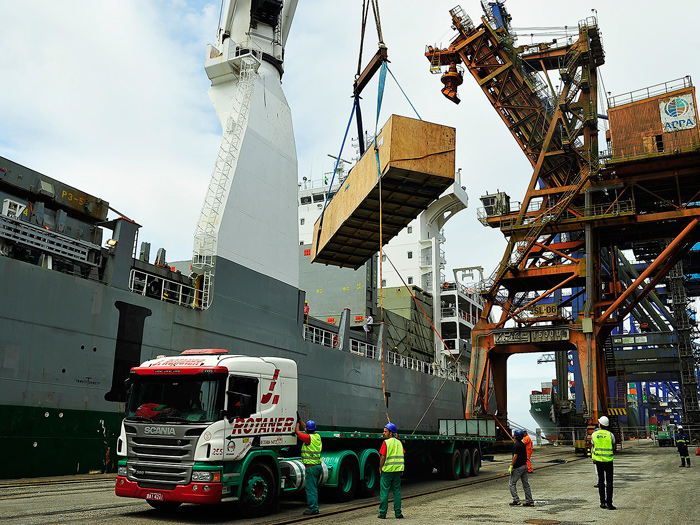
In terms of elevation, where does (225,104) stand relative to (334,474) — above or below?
above

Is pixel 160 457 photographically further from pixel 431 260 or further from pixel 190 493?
pixel 431 260

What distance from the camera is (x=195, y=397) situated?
8.42 meters

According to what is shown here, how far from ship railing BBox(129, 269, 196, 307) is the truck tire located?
25.8 ft

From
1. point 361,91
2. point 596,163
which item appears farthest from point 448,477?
point 596,163

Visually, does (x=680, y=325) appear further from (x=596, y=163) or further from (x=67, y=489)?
(x=67, y=489)

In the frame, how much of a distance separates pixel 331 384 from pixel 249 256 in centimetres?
693

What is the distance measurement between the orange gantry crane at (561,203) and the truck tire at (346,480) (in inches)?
683

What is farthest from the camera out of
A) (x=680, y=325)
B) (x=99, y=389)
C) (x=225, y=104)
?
(x=680, y=325)

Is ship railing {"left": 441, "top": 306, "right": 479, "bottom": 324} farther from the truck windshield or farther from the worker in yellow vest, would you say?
the truck windshield

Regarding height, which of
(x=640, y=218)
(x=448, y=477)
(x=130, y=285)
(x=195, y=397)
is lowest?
(x=448, y=477)

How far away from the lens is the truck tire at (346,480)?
1063 centimetres

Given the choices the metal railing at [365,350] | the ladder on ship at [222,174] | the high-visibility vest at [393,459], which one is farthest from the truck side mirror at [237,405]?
the metal railing at [365,350]

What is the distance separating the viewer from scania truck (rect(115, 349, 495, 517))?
8023mm

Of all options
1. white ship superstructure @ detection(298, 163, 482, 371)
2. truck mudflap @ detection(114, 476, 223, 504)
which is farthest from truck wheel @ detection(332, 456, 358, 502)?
white ship superstructure @ detection(298, 163, 482, 371)
